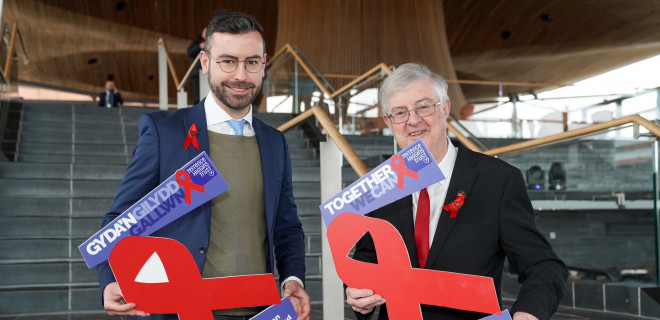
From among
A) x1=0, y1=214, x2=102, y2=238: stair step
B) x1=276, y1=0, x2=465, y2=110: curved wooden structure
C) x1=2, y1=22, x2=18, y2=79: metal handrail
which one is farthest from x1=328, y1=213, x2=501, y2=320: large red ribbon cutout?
x1=276, y1=0, x2=465, y2=110: curved wooden structure

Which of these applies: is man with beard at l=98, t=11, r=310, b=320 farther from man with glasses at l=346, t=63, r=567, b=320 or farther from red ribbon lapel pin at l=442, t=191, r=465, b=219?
red ribbon lapel pin at l=442, t=191, r=465, b=219

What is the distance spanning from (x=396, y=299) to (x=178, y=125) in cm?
67

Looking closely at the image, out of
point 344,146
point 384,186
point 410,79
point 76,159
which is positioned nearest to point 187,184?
point 384,186

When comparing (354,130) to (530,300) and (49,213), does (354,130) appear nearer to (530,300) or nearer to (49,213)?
(49,213)

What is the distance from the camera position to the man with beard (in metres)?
1.62

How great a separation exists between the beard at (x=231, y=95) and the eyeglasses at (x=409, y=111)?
335 mm

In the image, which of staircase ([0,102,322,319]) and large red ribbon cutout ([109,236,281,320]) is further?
staircase ([0,102,322,319])

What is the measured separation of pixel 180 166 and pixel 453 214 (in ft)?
2.11

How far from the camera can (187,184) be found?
1574 mm

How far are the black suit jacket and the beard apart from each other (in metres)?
0.42

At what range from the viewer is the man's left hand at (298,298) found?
1.68 metres

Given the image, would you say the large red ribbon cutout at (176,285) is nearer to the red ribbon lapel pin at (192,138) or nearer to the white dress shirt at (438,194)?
the red ribbon lapel pin at (192,138)

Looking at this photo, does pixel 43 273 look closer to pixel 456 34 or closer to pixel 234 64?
pixel 234 64

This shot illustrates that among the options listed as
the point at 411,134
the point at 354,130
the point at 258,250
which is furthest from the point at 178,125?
the point at 354,130
